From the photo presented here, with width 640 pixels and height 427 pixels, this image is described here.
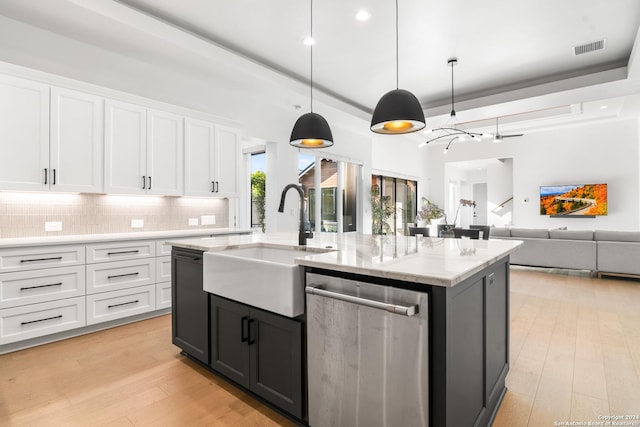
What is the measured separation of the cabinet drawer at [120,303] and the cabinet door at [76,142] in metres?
1.06

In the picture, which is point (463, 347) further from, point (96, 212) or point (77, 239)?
point (96, 212)

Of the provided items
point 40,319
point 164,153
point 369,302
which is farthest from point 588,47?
point 40,319

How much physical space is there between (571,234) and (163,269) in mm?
6404

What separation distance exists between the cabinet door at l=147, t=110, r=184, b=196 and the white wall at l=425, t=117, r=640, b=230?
8678 millimetres

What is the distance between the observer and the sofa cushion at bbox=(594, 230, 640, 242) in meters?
5.17

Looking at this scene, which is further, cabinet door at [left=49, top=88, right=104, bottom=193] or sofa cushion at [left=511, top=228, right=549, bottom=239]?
sofa cushion at [left=511, top=228, right=549, bottom=239]

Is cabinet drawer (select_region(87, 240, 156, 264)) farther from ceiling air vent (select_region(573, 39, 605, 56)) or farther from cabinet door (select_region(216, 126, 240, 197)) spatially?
ceiling air vent (select_region(573, 39, 605, 56))

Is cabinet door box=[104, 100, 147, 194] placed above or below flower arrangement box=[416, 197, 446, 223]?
above

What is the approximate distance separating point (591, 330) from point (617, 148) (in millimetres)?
7038

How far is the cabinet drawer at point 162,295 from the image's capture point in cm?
359

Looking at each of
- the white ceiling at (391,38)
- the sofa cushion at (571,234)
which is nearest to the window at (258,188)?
the white ceiling at (391,38)

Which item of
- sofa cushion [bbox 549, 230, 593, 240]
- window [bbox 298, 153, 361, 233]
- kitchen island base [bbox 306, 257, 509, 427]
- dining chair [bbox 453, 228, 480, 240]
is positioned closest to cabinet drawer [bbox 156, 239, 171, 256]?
kitchen island base [bbox 306, 257, 509, 427]

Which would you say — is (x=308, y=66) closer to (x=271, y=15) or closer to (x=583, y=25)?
(x=271, y=15)

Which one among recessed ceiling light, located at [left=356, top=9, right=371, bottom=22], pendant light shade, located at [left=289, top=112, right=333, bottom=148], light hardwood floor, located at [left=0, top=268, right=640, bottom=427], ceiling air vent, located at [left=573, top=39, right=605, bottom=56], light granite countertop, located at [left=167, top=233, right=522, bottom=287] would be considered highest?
ceiling air vent, located at [left=573, top=39, right=605, bottom=56]
